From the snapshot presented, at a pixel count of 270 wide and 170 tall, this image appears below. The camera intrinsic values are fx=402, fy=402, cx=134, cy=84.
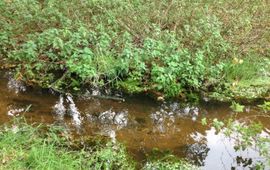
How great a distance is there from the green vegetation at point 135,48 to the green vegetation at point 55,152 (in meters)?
1.57

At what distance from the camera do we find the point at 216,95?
6969mm

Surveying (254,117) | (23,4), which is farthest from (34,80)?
(254,117)

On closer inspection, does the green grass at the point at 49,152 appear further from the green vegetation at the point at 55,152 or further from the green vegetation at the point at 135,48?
the green vegetation at the point at 135,48

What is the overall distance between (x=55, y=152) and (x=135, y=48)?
2.86m

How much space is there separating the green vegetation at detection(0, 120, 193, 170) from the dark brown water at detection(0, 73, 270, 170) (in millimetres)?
262

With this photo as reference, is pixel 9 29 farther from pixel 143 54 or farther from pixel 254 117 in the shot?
pixel 254 117

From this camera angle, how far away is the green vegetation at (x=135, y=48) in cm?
670

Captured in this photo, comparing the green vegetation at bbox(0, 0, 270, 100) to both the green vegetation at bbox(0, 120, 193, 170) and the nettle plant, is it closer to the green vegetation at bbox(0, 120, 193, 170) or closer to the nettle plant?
the nettle plant

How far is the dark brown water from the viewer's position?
5449mm

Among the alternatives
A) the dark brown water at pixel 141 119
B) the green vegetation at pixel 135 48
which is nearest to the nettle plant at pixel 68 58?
the green vegetation at pixel 135 48

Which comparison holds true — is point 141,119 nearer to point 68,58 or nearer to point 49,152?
point 68,58

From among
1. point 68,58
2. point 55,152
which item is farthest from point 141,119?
point 55,152

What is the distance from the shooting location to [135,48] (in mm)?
6879

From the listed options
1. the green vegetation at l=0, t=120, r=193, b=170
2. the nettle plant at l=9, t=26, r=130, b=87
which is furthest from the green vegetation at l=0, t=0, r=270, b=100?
the green vegetation at l=0, t=120, r=193, b=170
